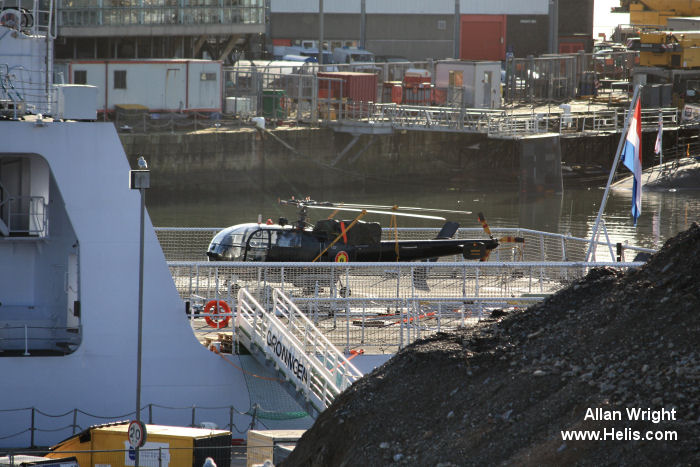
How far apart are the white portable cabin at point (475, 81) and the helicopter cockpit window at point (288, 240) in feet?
104

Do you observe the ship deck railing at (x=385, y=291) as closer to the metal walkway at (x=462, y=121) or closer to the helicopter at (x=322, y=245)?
the helicopter at (x=322, y=245)

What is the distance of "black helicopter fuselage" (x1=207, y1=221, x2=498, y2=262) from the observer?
21.8m

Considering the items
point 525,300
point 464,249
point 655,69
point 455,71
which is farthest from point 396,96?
point 525,300

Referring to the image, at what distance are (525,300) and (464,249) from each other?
4.36 metres

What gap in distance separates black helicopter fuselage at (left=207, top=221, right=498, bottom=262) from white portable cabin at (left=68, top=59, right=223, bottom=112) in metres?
22.5

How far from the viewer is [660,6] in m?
75.5

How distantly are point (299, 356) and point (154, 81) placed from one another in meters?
31.2

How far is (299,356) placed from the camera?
49.1 ft

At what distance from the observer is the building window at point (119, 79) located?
143 feet

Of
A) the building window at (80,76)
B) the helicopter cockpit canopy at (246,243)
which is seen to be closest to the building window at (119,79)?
the building window at (80,76)

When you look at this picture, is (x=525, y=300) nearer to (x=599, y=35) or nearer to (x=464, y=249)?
(x=464, y=249)

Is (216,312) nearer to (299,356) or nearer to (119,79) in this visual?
(299,356)

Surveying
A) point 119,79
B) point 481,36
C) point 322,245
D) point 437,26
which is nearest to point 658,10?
point 481,36

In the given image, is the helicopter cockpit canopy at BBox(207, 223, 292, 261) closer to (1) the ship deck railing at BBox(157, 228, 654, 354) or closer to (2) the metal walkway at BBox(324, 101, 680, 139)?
(1) the ship deck railing at BBox(157, 228, 654, 354)
